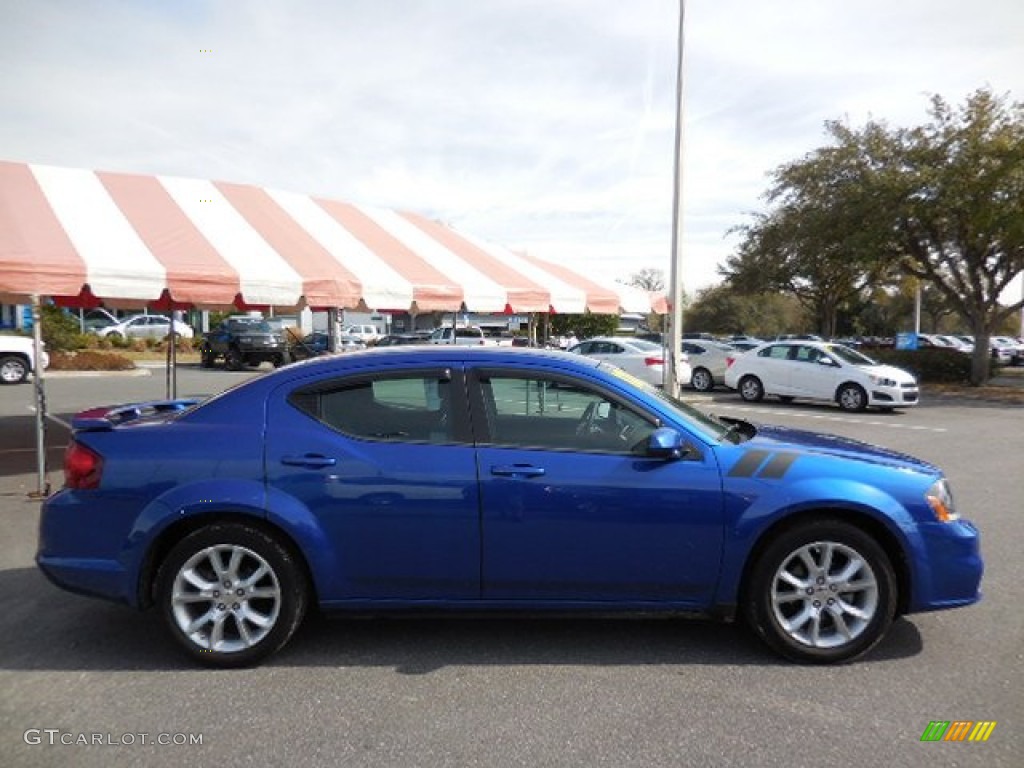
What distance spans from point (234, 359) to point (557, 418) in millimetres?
25132

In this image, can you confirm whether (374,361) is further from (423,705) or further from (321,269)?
(321,269)

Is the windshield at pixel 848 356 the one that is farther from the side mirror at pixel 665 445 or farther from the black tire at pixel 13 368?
the black tire at pixel 13 368

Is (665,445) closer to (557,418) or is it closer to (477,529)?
(557,418)

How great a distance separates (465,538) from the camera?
12.0 feet

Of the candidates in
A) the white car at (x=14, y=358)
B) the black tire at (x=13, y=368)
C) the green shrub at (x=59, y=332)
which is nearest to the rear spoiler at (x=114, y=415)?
the white car at (x=14, y=358)

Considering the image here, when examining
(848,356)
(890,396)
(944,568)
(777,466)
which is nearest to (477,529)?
(777,466)

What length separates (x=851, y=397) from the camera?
16.7 meters

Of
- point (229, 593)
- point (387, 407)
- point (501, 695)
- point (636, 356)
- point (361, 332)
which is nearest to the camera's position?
point (501, 695)

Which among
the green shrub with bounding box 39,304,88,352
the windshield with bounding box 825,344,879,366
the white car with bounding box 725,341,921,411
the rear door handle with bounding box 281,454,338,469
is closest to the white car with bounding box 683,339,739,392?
the white car with bounding box 725,341,921,411

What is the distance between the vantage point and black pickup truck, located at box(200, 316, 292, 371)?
2691cm

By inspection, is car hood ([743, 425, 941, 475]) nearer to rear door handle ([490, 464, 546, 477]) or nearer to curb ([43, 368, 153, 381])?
rear door handle ([490, 464, 546, 477])

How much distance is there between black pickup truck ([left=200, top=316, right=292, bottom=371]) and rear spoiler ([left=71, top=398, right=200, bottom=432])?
22.5 metres

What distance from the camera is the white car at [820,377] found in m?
16.3

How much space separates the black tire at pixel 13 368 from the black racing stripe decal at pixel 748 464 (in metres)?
19.9
